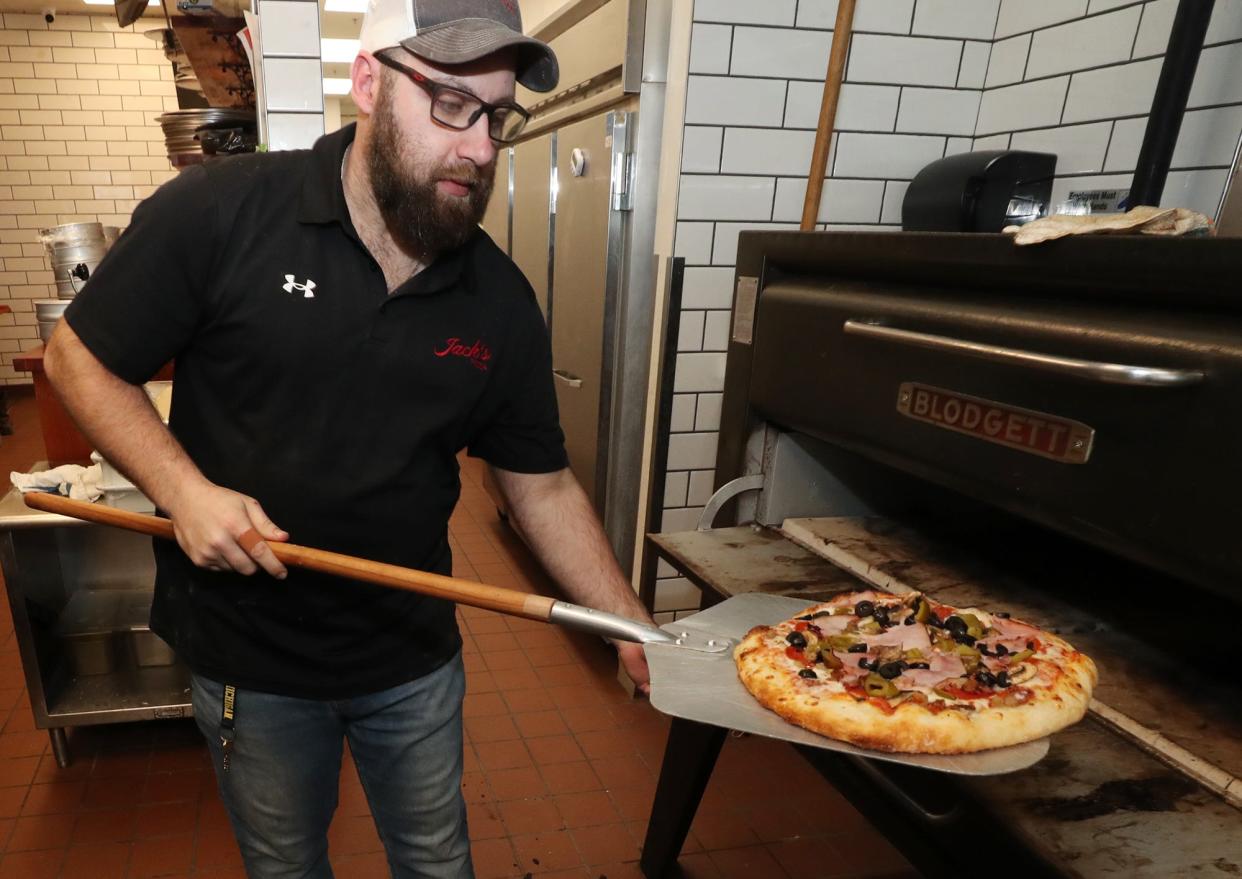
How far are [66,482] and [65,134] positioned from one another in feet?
20.2

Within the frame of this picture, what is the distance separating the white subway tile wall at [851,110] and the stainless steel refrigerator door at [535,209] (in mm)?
1103

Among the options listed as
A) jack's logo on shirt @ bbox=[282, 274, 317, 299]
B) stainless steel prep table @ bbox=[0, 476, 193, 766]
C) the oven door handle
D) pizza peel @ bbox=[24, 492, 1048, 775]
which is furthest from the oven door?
stainless steel prep table @ bbox=[0, 476, 193, 766]

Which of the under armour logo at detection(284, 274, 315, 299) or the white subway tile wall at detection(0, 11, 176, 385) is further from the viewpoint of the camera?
the white subway tile wall at detection(0, 11, 176, 385)

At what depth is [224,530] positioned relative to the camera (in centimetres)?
119

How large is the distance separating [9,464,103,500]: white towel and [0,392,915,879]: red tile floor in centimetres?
90

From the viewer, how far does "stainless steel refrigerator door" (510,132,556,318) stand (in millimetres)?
3424

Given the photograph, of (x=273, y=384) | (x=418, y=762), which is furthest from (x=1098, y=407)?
(x=418, y=762)

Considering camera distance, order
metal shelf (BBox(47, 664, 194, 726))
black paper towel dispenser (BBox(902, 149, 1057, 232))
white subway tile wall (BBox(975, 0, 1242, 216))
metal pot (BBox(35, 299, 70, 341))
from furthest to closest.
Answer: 1. metal pot (BBox(35, 299, 70, 341))
2. metal shelf (BBox(47, 664, 194, 726))
3. black paper towel dispenser (BBox(902, 149, 1057, 232))
4. white subway tile wall (BBox(975, 0, 1242, 216))

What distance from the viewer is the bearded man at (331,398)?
49.8 inches

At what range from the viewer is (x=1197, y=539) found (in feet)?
2.95

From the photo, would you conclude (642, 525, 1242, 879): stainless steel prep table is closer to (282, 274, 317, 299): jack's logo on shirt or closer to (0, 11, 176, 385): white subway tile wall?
(282, 274, 317, 299): jack's logo on shirt

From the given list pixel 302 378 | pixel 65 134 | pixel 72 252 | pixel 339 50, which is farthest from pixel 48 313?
pixel 339 50

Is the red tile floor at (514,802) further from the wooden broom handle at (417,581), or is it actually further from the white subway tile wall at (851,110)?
the wooden broom handle at (417,581)

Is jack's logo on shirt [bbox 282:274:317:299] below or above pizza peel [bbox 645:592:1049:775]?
above
